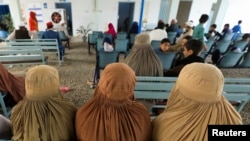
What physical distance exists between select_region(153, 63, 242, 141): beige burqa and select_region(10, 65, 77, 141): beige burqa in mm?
582

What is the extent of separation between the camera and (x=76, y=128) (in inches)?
37.7

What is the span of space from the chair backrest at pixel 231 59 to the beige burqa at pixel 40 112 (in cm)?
382

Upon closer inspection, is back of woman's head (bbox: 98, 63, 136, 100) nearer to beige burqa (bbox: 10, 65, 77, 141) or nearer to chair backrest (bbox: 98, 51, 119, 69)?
beige burqa (bbox: 10, 65, 77, 141)

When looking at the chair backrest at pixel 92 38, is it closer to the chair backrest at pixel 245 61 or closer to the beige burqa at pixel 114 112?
the chair backrest at pixel 245 61

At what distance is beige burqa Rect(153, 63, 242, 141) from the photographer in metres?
0.77

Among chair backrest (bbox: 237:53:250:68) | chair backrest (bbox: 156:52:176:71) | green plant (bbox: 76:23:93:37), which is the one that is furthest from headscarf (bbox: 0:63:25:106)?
green plant (bbox: 76:23:93:37)

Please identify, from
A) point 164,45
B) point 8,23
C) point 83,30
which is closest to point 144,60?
point 164,45

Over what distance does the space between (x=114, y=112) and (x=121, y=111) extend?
4cm

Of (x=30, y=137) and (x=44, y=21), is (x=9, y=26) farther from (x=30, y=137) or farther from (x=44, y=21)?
(x=30, y=137)

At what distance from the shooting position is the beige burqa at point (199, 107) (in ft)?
2.52

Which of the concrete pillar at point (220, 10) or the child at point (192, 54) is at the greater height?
the concrete pillar at point (220, 10)

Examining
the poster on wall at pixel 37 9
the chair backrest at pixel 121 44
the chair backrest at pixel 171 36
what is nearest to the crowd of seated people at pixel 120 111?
the chair backrest at pixel 121 44

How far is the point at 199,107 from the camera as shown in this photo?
80cm

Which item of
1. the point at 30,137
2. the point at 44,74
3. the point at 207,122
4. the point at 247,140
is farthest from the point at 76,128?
the point at 247,140
